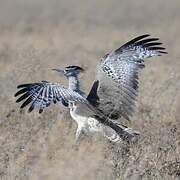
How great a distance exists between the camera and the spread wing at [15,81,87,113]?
25.8ft

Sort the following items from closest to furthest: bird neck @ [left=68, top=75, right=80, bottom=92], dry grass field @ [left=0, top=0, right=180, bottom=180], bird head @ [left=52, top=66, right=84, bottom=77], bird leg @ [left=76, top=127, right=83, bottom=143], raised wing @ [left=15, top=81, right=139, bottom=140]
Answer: dry grass field @ [left=0, top=0, right=180, bottom=180]
raised wing @ [left=15, top=81, right=139, bottom=140]
bird leg @ [left=76, top=127, right=83, bottom=143]
bird neck @ [left=68, top=75, right=80, bottom=92]
bird head @ [left=52, top=66, right=84, bottom=77]

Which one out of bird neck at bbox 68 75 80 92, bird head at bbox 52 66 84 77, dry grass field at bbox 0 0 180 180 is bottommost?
dry grass field at bbox 0 0 180 180

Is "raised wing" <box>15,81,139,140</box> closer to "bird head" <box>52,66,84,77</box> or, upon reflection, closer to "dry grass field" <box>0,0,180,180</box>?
"dry grass field" <box>0,0,180,180</box>

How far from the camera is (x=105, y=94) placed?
8.38 m

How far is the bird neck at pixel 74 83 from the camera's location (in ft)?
28.3

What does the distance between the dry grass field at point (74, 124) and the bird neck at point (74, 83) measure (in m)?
0.41

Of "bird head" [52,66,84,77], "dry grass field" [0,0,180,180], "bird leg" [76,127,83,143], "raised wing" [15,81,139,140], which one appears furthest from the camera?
"bird head" [52,66,84,77]

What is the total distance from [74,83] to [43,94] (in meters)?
0.82

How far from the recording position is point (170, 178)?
23.8 feet

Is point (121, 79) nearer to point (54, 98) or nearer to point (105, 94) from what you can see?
point (105, 94)

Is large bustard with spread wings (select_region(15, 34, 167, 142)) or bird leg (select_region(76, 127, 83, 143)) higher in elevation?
large bustard with spread wings (select_region(15, 34, 167, 142))

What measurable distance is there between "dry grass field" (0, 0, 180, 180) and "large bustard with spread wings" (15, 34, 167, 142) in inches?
6.1

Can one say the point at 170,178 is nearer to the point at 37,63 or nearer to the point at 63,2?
the point at 37,63

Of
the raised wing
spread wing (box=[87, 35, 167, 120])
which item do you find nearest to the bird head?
spread wing (box=[87, 35, 167, 120])
